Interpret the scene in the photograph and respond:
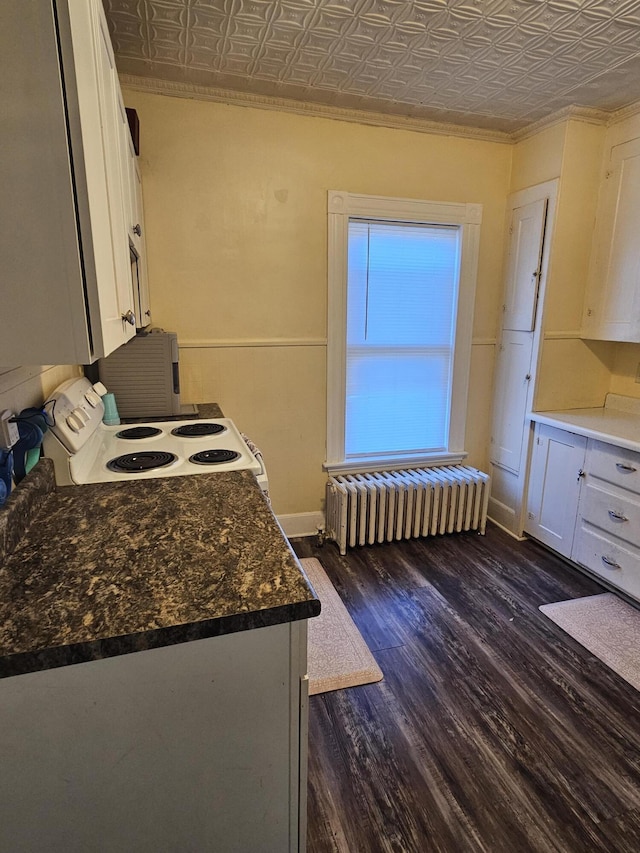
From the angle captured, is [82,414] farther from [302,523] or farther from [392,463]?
[392,463]

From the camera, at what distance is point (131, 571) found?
0.96 m

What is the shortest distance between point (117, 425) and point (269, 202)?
1524mm

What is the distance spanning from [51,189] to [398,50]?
1.93 meters

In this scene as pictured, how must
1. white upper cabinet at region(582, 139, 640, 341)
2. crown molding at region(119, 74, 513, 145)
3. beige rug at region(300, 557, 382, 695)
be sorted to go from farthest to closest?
white upper cabinet at region(582, 139, 640, 341)
crown molding at region(119, 74, 513, 145)
beige rug at region(300, 557, 382, 695)

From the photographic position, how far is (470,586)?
2.56 m

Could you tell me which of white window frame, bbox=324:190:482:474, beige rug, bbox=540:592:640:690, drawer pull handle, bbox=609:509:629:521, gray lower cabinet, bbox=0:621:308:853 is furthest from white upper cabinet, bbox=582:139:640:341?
gray lower cabinet, bbox=0:621:308:853

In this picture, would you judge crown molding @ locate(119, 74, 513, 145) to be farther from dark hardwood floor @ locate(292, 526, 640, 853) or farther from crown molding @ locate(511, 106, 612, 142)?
dark hardwood floor @ locate(292, 526, 640, 853)

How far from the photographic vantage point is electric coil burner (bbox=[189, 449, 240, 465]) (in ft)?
5.43

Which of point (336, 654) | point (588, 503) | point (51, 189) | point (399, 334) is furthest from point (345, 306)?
point (51, 189)

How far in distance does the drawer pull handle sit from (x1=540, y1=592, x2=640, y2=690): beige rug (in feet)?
1.46

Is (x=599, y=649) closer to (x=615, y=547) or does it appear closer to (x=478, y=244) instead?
(x=615, y=547)

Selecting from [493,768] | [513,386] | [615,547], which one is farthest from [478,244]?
[493,768]

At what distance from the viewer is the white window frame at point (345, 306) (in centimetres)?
276

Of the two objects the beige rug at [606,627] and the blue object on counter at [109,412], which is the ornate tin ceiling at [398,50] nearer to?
the blue object on counter at [109,412]
